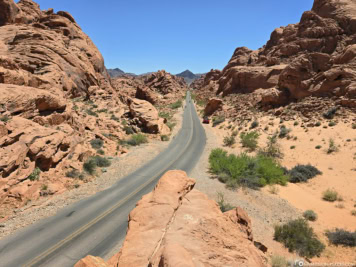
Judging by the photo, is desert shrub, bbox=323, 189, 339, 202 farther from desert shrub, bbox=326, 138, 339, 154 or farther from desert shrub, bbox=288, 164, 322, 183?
desert shrub, bbox=326, 138, 339, 154

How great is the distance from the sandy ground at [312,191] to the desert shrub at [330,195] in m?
0.36

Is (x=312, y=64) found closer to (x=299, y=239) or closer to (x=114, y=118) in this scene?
(x=299, y=239)

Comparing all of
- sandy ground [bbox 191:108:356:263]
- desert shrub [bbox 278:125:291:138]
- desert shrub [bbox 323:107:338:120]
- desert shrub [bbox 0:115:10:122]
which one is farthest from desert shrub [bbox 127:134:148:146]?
desert shrub [bbox 323:107:338:120]

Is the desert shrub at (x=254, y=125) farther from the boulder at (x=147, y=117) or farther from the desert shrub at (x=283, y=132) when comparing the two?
the boulder at (x=147, y=117)

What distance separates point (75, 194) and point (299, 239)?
12.8 metres

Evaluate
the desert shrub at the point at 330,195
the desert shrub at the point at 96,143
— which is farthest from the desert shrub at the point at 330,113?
the desert shrub at the point at 96,143

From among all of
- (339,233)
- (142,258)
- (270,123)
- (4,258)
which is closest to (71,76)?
(4,258)

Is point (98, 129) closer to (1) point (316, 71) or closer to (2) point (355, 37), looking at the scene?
(1) point (316, 71)

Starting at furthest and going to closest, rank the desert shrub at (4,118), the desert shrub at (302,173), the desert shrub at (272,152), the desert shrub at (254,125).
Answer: the desert shrub at (254,125) < the desert shrub at (272,152) < the desert shrub at (302,173) < the desert shrub at (4,118)

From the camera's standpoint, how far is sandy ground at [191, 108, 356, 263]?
31.7ft

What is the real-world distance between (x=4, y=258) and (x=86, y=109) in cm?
2382

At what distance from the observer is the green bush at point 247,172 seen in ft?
46.5

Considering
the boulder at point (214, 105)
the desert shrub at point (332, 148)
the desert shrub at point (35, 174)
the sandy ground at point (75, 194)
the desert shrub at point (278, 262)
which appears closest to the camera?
the desert shrub at point (278, 262)

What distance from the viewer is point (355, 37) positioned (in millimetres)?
37312
